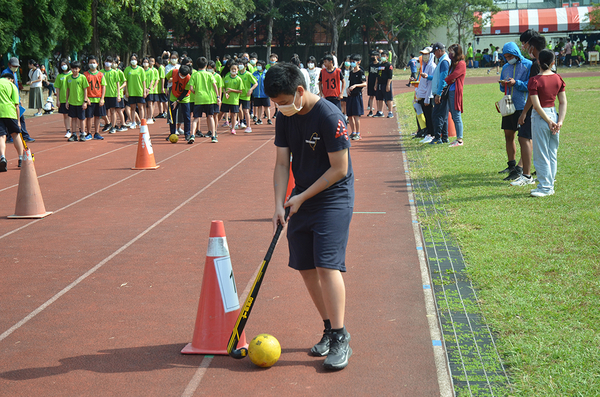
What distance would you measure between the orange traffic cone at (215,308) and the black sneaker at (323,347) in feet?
1.60

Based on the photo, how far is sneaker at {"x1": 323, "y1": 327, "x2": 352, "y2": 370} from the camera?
3.97 m

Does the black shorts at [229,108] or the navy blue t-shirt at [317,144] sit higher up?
the black shorts at [229,108]

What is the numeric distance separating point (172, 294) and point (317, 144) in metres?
2.31

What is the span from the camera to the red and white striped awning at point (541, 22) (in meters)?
58.2

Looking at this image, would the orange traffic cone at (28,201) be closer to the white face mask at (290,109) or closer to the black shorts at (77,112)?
the white face mask at (290,109)

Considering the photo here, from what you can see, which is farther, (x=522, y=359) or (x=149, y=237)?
(x=149, y=237)

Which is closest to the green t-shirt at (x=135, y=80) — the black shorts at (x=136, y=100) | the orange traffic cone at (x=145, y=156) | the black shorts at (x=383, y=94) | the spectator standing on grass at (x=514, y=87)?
the black shorts at (x=136, y=100)

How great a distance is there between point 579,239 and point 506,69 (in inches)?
161

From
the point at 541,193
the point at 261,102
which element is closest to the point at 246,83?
the point at 261,102

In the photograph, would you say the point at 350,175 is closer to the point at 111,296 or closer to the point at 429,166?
the point at 111,296

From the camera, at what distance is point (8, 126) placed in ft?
39.6

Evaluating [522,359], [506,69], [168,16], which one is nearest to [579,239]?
[522,359]

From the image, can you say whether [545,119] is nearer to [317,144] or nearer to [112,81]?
[317,144]

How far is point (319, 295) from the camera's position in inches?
164
